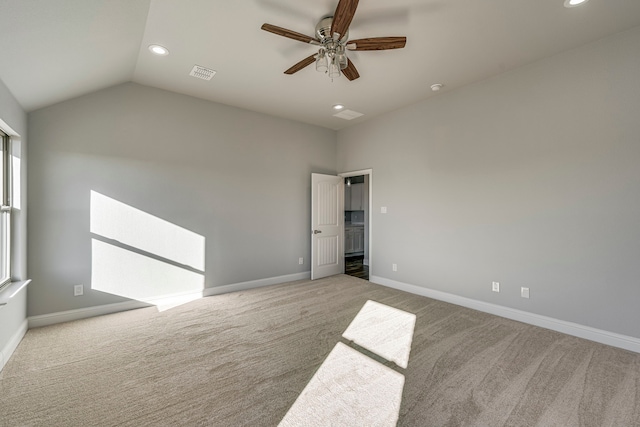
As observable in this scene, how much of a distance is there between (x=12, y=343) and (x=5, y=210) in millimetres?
1260

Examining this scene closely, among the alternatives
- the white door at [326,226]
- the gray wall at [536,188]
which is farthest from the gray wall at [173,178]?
the gray wall at [536,188]

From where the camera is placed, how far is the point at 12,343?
8.15 feet

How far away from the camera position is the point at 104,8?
6.63 ft

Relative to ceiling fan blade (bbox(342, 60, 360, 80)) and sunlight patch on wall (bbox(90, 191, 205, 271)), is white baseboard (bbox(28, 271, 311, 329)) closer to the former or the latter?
sunlight patch on wall (bbox(90, 191, 205, 271))

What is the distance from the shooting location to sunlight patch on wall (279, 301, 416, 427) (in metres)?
1.70

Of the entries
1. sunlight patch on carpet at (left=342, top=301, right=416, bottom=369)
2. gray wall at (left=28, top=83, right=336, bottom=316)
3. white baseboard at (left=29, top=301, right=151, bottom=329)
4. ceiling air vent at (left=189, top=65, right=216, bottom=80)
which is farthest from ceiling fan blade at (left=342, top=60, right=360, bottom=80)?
white baseboard at (left=29, top=301, right=151, bottom=329)

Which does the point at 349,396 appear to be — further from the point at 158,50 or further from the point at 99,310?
the point at 158,50

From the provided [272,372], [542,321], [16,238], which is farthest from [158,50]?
[542,321]

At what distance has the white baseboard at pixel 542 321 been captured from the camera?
8.50ft

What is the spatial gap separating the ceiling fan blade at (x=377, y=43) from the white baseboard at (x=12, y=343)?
3926mm

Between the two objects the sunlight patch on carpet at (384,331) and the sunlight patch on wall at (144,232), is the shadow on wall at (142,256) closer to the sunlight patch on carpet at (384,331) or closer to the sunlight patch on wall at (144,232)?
the sunlight patch on wall at (144,232)

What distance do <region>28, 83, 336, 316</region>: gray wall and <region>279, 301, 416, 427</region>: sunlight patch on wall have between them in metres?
2.43

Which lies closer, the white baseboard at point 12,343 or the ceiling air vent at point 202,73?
the white baseboard at point 12,343

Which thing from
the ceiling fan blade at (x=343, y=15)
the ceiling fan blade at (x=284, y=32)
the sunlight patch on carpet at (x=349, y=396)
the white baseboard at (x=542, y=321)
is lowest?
the sunlight patch on carpet at (x=349, y=396)
